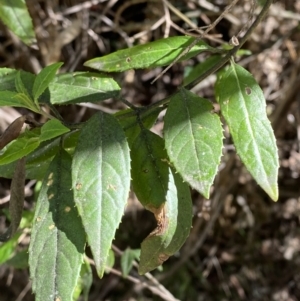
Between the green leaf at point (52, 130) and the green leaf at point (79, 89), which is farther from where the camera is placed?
the green leaf at point (79, 89)

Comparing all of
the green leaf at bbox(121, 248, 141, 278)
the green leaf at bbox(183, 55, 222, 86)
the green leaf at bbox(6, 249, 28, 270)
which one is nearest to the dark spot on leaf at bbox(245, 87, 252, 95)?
the green leaf at bbox(183, 55, 222, 86)

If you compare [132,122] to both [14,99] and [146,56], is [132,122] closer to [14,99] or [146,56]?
[146,56]

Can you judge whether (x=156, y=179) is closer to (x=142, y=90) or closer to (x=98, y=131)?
(x=98, y=131)

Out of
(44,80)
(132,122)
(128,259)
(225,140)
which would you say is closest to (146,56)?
(132,122)

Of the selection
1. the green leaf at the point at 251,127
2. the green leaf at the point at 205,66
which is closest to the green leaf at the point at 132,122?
the green leaf at the point at 251,127

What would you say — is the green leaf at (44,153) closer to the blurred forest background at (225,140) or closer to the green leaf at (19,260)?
the green leaf at (19,260)

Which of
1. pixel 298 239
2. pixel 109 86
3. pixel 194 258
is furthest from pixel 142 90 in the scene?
pixel 109 86
